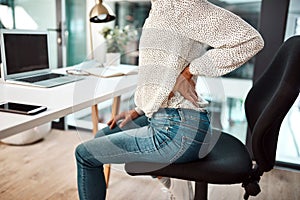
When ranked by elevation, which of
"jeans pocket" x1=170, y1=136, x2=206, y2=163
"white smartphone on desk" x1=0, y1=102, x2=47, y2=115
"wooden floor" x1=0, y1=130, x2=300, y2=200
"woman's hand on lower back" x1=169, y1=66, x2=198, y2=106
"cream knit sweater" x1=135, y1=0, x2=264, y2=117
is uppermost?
"cream knit sweater" x1=135, y1=0, x2=264, y2=117

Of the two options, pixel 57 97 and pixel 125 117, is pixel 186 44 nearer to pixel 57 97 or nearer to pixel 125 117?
pixel 125 117

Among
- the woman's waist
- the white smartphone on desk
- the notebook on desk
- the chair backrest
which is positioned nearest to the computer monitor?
the notebook on desk

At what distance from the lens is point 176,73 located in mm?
1119

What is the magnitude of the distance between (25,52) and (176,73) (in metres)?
1.06

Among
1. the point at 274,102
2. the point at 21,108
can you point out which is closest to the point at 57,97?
the point at 21,108

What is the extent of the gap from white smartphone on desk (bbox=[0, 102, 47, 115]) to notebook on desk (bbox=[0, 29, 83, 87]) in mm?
391

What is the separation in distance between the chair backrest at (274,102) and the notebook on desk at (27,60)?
42.0 inches

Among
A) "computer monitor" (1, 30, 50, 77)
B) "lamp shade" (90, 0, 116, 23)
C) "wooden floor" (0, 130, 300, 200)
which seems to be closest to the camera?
"computer monitor" (1, 30, 50, 77)

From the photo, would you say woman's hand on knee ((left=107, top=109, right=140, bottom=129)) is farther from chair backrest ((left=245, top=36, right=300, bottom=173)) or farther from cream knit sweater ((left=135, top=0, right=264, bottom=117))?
chair backrest ((left=245, top=36, right=300, bottom=173))

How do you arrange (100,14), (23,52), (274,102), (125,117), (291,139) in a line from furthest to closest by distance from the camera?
(291,139) < (100,14) < (23,52) < (125,117) < (274,102)

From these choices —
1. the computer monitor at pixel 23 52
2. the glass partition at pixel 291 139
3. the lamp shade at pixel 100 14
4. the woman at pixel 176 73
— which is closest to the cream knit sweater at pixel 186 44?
the woman at pixel 176 73

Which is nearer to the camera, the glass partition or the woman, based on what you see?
the woman

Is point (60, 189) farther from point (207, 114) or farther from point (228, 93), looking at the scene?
point (228, 93)

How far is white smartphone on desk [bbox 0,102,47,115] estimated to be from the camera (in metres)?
1.16
